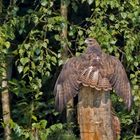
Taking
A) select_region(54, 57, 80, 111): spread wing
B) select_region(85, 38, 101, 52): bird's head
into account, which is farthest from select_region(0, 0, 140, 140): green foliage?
select_region(54, 57, 80, 111): spread wing

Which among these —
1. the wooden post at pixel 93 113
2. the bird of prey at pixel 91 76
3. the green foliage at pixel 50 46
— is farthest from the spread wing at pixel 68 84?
the green foliage at pixel 50 46

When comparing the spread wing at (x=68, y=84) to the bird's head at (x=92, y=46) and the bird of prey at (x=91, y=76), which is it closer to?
the bird of prey at (x=91, y=76)

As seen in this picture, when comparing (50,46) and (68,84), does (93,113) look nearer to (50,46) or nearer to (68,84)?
(68,84)

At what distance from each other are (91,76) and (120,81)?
35cm

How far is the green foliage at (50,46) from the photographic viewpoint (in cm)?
480

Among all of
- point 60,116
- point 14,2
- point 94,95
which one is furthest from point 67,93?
point 60,116

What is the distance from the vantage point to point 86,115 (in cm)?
315

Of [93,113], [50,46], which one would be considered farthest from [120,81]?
[50,46]

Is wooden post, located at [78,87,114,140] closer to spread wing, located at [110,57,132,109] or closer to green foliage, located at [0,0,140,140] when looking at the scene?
spread wing, located at [110,57,132,109]

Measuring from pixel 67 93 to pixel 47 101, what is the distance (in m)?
2.09

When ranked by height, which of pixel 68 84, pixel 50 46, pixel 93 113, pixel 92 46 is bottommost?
pixel 93 113

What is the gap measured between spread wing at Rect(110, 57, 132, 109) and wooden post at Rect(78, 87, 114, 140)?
20cm

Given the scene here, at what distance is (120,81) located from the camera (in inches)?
136

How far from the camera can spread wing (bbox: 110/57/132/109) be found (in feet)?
11.0
